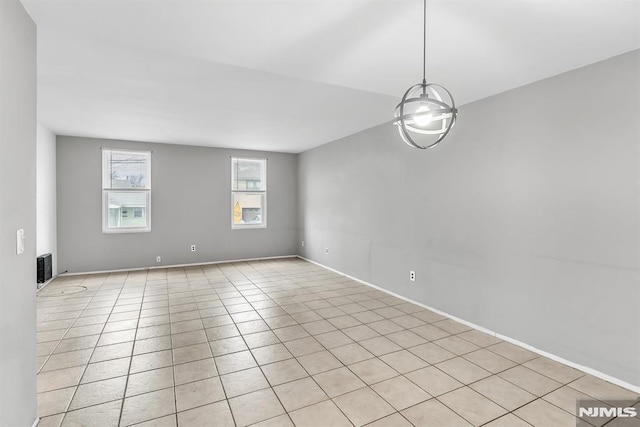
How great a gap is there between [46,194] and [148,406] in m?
4.52

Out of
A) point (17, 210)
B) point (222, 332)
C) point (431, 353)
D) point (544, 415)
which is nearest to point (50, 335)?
point (222, 332)

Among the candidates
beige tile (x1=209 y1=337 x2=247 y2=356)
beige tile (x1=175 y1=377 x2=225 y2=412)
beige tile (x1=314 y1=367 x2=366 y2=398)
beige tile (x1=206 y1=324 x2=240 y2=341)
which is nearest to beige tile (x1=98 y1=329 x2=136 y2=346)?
beige tile (x1=206 y1=324 x2=240 y2=341)

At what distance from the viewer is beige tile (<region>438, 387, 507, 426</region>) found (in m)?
1.99

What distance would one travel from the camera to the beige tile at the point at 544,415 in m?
1.95

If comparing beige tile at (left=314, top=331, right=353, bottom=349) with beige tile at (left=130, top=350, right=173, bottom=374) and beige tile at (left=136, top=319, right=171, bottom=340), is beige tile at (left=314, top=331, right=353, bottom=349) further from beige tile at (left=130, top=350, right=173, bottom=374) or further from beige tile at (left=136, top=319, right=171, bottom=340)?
beige tile at (left=136, top=319, right=171, bottom=340)

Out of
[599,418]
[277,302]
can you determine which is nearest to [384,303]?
[277,302]

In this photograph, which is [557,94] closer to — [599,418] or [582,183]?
[582,183]

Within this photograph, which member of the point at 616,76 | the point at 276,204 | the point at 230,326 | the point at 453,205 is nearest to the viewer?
the point at 616,76

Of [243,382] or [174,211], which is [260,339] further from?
[174,211]

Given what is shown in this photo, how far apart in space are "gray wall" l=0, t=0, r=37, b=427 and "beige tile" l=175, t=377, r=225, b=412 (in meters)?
0.79

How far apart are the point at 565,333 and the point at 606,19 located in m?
2.31

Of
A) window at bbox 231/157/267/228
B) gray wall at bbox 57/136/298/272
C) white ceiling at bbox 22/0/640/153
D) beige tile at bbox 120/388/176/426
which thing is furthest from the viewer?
window at bbox 231/157/267/228

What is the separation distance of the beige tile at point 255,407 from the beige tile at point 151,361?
2.77 feet

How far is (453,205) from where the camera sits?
3627mm
